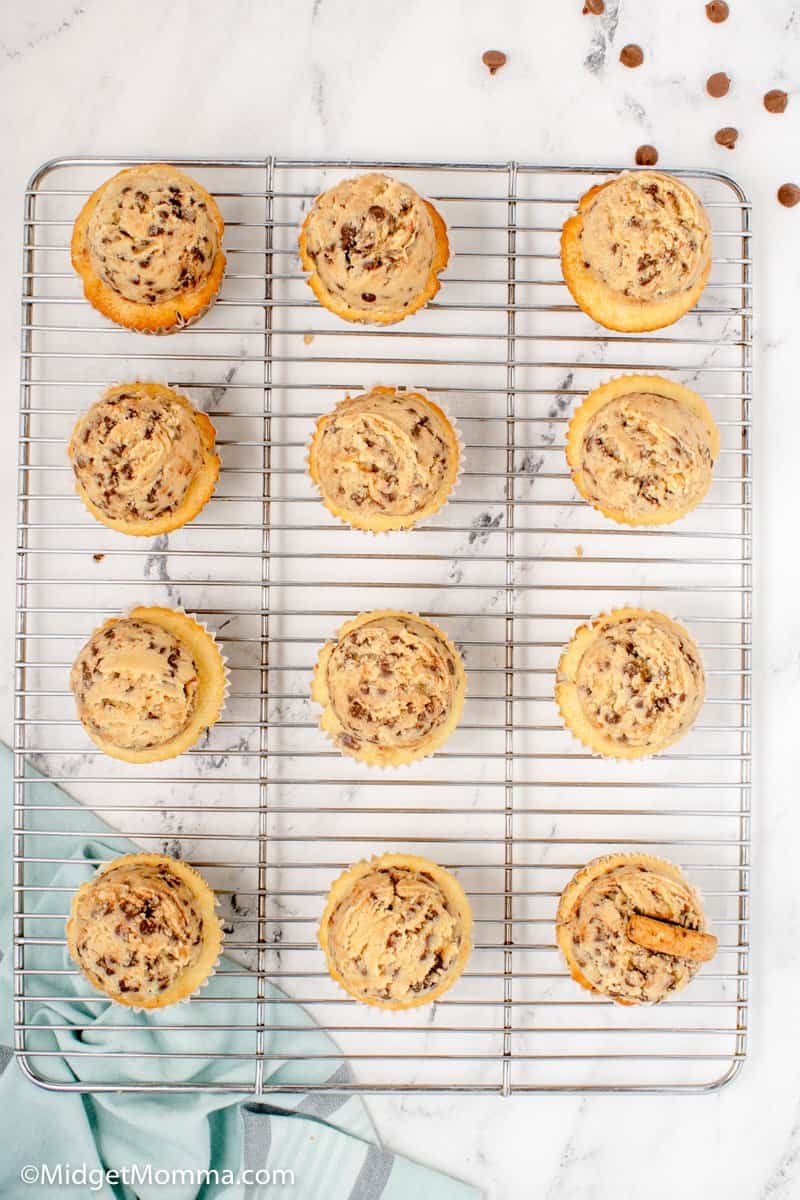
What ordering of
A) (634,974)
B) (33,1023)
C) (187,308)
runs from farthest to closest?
(33,1023) → (187,308) → (634,974)

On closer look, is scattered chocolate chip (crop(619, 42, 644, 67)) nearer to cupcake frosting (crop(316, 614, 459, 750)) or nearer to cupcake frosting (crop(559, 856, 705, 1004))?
cupcake frosting (crop(316, 614, 459, 750))

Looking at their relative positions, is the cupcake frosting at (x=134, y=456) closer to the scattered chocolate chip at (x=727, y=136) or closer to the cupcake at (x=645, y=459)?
the cupcake at (x=645, y=459)

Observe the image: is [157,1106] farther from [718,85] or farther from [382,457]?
[718,85]

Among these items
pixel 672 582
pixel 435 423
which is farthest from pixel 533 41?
pixel 672 582

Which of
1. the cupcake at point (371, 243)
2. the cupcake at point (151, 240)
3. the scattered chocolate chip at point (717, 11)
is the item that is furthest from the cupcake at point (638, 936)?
the scattered chocolate chip at point (717, 11)

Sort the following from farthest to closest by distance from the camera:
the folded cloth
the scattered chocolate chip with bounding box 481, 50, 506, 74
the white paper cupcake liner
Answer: the scattered chocolate chip with bounding box 481, 50, 506, 74, the folded cloth, the white paper cupcake liner

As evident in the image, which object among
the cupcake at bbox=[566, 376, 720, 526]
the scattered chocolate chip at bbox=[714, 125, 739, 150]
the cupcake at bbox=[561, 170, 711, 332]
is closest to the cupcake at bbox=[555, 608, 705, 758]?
the cupcake at bbox=[566, 376, 720, 526]

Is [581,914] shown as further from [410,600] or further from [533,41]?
[533,41]
